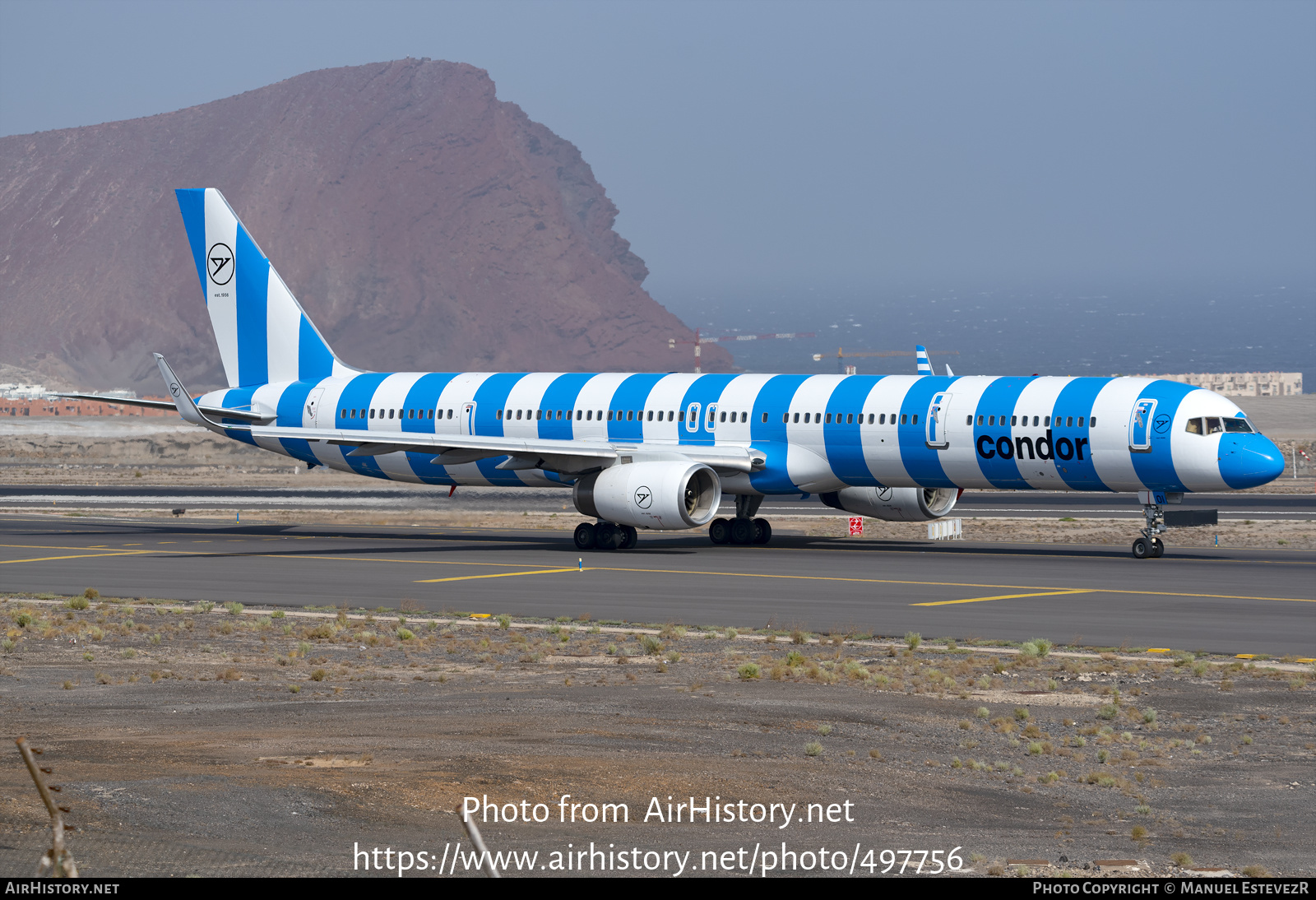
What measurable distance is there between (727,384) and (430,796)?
30126 millimetres

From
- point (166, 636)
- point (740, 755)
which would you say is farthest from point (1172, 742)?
point (166, 636)

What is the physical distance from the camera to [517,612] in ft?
97.4

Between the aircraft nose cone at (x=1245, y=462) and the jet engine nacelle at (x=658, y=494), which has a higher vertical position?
the aircraft nose cone at (x=1245, y=462)

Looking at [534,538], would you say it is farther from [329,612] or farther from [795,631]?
[795,631]

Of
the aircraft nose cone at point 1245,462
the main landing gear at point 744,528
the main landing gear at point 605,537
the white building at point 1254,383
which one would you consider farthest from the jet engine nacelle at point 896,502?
the white building at point 1254,383

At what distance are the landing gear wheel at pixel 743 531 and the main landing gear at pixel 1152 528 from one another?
10422 mm

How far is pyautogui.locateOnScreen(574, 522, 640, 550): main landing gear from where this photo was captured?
1658 inches

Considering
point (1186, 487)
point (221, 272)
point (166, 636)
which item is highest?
point (221, 272)

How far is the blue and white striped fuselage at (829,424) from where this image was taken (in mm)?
37000

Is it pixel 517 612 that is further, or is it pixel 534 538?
pixel 534 538

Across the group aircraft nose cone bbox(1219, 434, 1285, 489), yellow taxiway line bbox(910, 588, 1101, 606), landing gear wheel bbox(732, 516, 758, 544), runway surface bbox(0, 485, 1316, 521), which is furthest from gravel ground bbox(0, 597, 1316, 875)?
runway surface bbox(0, 485, 1316, 521)

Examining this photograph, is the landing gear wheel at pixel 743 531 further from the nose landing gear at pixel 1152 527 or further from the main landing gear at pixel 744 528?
the nose landing gear at pixel 1152 527

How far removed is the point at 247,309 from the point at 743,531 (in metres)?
17.7

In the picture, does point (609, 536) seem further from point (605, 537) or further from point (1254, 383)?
point (1254, 383)
